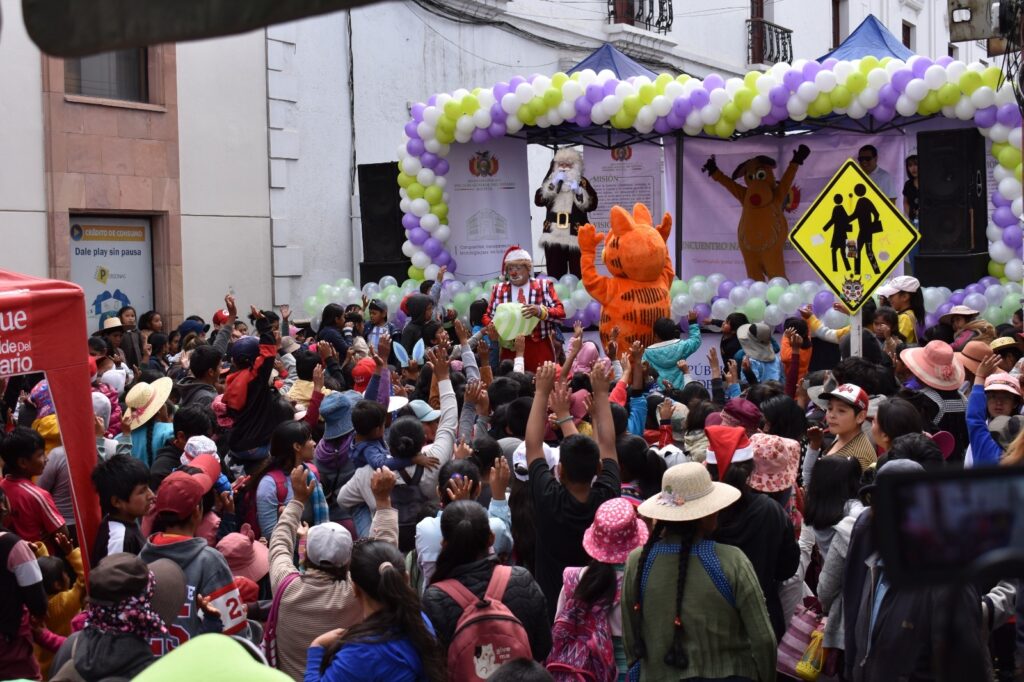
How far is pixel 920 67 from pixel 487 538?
11.1m

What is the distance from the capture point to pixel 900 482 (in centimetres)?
138

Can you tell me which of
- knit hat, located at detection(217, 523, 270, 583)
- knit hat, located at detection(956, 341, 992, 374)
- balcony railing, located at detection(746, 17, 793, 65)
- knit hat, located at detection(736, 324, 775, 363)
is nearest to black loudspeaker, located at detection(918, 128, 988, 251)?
knit hat, located at detection(736, 324, 775, 363)

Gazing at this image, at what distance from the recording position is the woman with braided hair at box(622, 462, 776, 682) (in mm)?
4246

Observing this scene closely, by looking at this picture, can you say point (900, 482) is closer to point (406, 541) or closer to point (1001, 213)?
point (406, 541)

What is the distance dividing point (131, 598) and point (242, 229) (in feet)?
46.9

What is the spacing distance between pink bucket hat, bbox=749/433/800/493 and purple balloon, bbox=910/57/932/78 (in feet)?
31.1

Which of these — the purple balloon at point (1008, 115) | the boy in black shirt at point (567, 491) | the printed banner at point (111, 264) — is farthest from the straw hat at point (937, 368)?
the printed banner at point (111, 264)

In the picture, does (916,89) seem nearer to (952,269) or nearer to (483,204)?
(952,269)

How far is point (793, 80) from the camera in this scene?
14406 millimetres

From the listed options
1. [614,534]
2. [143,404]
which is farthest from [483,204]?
[614,534]

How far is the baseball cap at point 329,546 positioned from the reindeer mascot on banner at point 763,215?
12.8 m

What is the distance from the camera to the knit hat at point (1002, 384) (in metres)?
6.50

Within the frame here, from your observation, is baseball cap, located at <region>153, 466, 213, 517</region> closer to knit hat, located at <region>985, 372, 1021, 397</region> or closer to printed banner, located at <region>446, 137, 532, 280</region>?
knit hat, located at <region>985, 372, 1021, 397</region>

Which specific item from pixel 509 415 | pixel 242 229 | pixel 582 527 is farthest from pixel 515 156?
pixel 582 527
